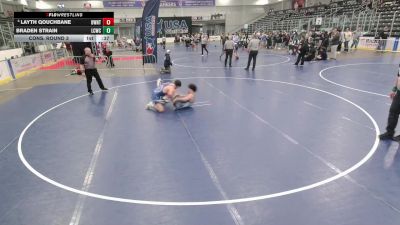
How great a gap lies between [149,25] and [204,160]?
46.7 feet

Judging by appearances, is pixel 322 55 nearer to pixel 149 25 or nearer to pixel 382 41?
pixel 382 41

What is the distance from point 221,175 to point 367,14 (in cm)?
3003

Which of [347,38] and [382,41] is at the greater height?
[347,38]

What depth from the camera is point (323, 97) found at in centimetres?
988

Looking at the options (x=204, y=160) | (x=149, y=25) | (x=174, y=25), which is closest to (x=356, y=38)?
(x=149, y=25)

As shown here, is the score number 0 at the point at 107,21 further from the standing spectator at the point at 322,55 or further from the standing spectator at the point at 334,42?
the standing spectator at the point at 334,42

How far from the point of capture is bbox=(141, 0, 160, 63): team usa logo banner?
57.0 feet

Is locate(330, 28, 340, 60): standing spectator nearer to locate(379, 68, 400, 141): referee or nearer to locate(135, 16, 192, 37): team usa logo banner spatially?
locate(379, 68, 400, 141): referee

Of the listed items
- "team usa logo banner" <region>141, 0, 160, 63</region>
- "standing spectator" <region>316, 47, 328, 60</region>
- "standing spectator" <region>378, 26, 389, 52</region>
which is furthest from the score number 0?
"standing spectator" <region>378, 26, 389, 52</region>
